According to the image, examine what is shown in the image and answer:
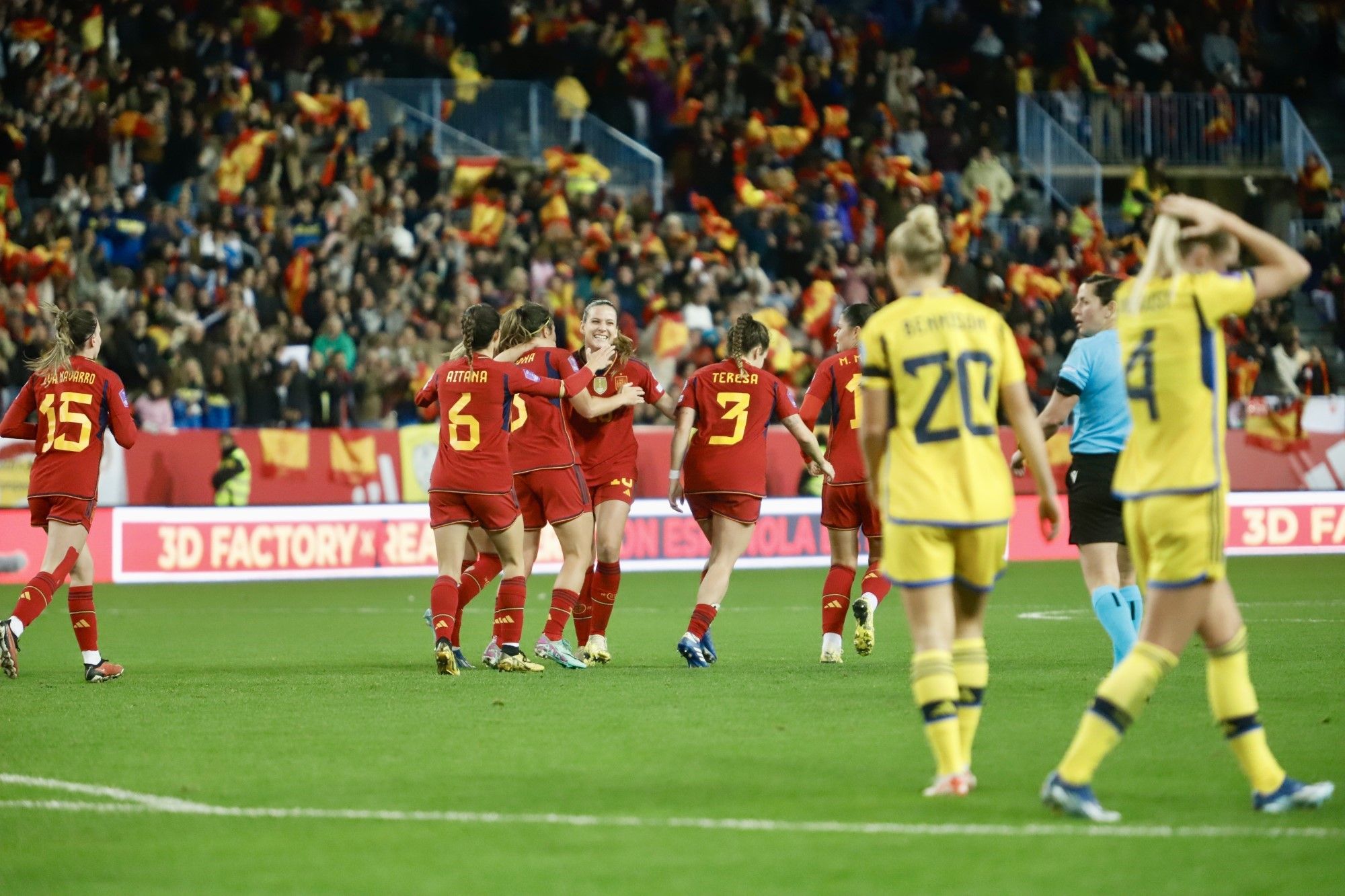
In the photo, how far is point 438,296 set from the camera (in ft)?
79.0

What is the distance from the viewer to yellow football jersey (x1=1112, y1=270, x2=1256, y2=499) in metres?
6.35

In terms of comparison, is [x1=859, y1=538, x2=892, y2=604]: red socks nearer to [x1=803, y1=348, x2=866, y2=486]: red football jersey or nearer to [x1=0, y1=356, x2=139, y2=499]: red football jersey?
[x1=803, y1=348, x2=866, y2=486]: red football jersey

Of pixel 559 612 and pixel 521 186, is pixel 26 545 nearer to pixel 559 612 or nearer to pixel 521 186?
pixel 521 186

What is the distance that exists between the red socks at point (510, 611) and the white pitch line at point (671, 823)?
4398 mm

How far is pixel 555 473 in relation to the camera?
1163cm

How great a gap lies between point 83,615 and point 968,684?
6.60m

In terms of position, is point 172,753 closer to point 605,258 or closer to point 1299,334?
point 605,258

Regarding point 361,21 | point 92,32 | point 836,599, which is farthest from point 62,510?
point 361,21

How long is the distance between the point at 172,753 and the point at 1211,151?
26.8m

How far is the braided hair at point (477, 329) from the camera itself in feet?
36.4

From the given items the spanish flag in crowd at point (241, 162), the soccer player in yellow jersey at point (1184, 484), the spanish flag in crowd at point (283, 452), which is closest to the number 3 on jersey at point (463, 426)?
the soccer player in yellow jersey at point (1184, 484)

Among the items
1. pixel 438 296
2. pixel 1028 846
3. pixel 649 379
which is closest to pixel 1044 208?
pixel 438 296

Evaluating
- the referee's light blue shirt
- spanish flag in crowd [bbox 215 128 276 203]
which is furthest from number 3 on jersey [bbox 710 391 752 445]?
spanish flag in crowd [bbox 215 128 276 203]

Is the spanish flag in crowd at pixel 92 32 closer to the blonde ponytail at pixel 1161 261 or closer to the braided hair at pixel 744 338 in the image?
the braided hair at pixel 744 338
